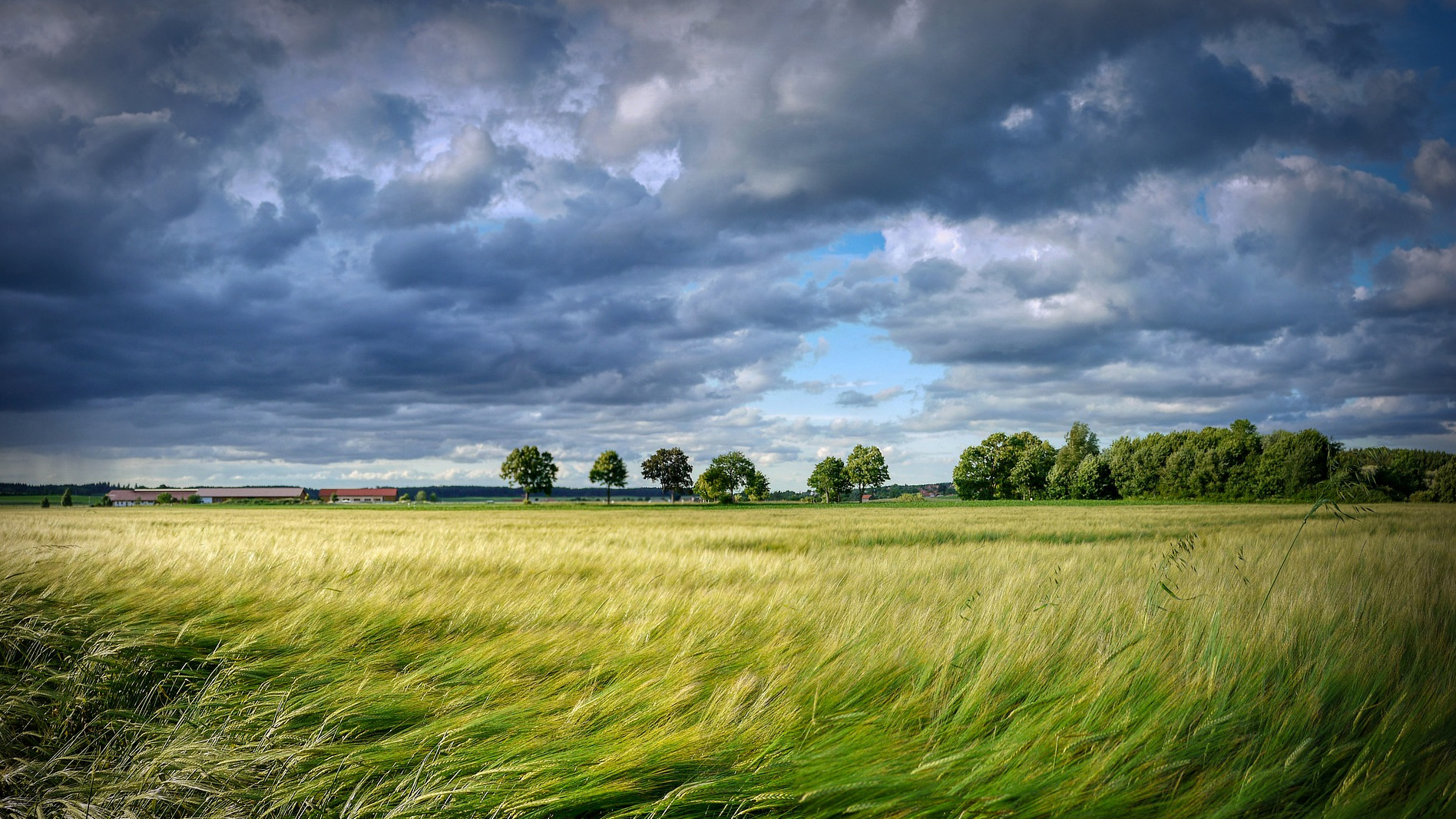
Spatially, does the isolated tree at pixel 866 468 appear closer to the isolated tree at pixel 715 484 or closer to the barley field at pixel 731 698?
the isolated tree at pixel 715 484

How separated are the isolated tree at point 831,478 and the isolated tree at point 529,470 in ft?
160

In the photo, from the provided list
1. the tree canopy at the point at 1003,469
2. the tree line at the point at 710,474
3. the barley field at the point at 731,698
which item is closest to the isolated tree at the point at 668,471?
the tree line at the point at 710,474

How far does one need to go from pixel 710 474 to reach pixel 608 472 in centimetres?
1715

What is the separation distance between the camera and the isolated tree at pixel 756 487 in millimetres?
117375

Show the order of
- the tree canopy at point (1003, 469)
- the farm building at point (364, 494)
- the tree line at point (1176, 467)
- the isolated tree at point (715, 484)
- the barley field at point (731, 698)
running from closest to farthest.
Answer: the barley field at point (731, 698) < the tree line at point (1176, 467) < the tree canopy at point (1003, 469) < the isolated tree at point (715, 484) < the farm building at point (364, 494)

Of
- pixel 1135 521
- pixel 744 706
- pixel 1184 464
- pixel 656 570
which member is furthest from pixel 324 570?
pixel 1184 464

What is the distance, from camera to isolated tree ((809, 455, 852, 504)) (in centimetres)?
11656

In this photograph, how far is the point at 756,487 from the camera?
119 meters

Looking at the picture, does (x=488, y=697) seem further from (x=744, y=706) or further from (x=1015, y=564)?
(x=1015, y=564)

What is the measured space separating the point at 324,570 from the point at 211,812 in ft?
18.7

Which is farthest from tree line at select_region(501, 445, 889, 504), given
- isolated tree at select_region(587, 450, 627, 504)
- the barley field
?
the barley field

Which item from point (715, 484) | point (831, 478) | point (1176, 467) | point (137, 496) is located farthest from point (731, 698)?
point (137, 496)

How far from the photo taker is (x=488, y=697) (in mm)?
2906

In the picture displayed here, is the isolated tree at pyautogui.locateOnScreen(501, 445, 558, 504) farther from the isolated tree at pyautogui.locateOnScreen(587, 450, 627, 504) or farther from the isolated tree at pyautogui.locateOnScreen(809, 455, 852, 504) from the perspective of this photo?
the isolated tree at pyautogui.locateOnScreen(809, 455, 852, 504)
